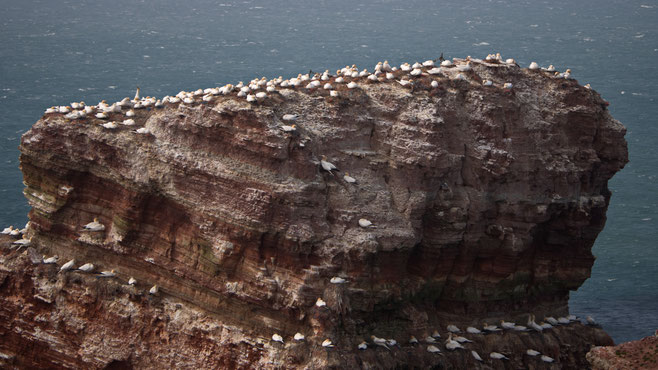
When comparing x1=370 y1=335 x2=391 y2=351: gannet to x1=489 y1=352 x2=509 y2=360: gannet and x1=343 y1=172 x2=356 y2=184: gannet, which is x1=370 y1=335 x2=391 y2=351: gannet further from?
x1=343 y1=172 x2=356 y2=184: gannet

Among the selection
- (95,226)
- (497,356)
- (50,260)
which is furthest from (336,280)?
(50,260)

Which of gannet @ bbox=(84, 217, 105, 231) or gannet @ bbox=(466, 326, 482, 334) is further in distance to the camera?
gannet @ bbox=(466, 326, 482, 334)

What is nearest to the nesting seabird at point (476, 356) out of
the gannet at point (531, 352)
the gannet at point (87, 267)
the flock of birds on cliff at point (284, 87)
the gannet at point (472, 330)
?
the gannet at point (472, 330)

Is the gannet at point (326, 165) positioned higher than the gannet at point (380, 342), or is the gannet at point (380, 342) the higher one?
the gannet at point (326, 165)

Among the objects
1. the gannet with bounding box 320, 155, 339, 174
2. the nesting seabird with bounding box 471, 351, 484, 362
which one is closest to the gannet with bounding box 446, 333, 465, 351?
the nesting seabird with bounding box 471, 351, 484, 362

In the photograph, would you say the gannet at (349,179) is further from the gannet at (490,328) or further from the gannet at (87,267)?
the gannet at (87,267)

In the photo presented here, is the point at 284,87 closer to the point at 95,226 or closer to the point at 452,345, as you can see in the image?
the point at 95,226

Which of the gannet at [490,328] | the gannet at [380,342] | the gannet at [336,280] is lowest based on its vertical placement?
the gannet at [490,328]
